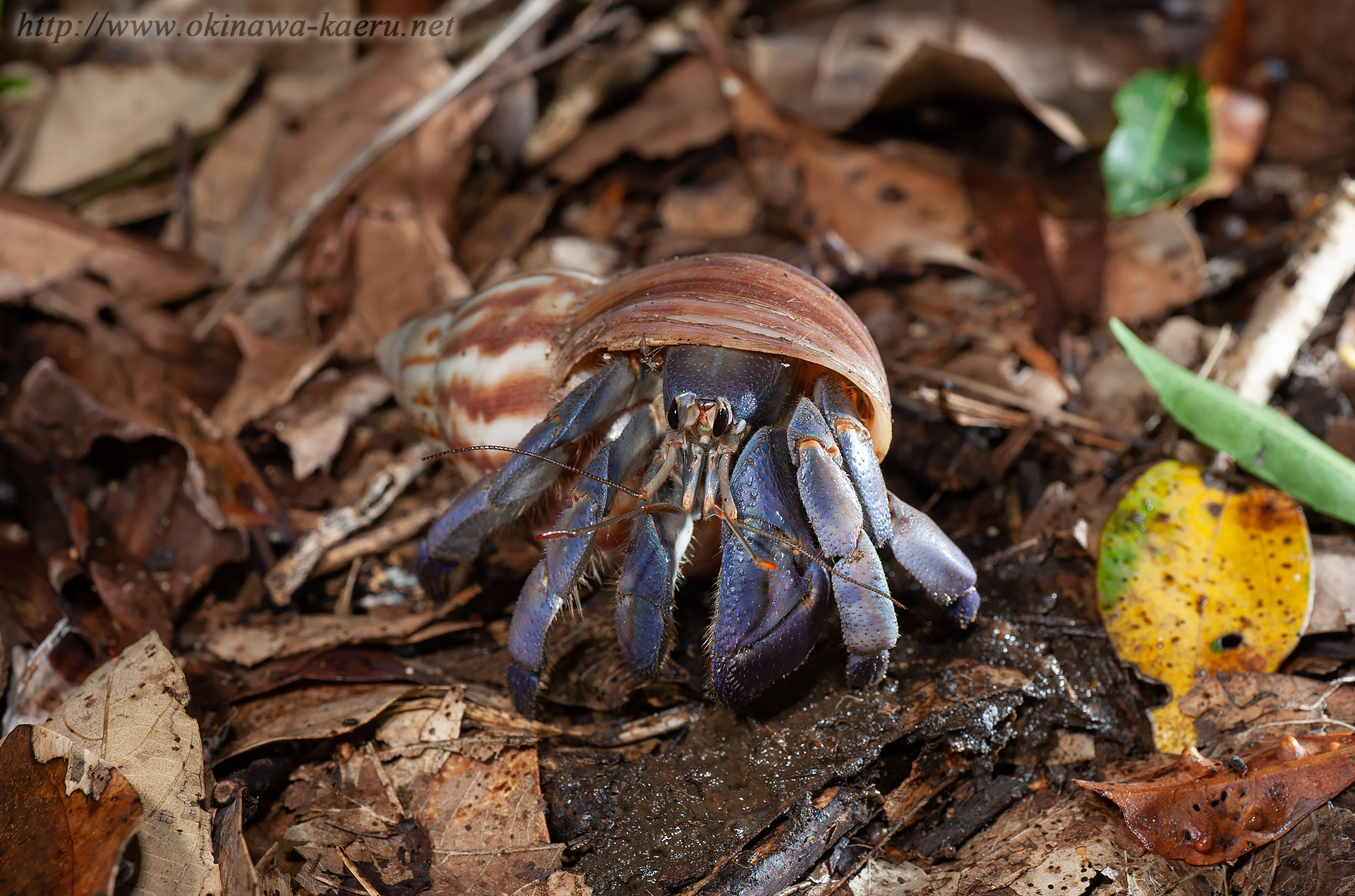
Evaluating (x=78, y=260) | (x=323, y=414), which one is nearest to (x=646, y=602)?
(x=323, y=414)

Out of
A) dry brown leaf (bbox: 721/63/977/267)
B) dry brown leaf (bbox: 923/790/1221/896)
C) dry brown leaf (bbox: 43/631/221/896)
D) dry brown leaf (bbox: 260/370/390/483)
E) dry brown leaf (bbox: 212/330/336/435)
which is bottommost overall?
dry brown leaf (bbox: 923/790/1221/896)

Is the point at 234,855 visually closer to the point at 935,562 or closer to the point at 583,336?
the point at 583,336

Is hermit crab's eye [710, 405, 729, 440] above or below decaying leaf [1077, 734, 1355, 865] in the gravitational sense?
above

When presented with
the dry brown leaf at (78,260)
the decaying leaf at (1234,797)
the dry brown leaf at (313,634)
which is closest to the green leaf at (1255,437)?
the decaying leaf at (1234,797)

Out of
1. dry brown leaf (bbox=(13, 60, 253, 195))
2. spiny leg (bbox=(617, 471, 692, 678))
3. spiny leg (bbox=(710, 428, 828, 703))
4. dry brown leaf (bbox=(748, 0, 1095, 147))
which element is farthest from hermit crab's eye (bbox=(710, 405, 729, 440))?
dry brown leaf (bbox=(13, 60, 253, 195))

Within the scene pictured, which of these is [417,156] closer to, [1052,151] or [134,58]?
[134,58]

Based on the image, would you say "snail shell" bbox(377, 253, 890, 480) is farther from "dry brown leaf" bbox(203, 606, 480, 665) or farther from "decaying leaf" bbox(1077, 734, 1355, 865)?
"decaying leaf" bbox(1077, 734, 1355, 865)
